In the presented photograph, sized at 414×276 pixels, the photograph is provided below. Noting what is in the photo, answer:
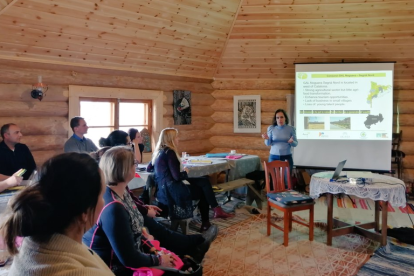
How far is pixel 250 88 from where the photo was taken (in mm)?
7234

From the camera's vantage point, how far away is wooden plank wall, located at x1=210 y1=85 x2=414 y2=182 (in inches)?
259

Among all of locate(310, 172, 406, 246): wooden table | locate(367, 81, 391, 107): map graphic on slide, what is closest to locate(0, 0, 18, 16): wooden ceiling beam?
locate(310, 172, 406, 246): wooden table

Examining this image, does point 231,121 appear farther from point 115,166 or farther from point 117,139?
point 115,166

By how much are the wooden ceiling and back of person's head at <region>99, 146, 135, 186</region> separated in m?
2.63

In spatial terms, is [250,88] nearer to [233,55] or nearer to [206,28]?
[233,55]

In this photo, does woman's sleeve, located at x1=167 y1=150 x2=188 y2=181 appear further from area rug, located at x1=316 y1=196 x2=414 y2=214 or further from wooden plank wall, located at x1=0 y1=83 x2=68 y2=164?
area rug, located at x1=316 y1=196 x2=414 y2=214

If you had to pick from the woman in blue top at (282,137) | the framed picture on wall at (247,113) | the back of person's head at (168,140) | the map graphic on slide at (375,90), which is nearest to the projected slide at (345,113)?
the map graphic on slide at (375,90)

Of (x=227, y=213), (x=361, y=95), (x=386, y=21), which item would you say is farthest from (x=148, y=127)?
(x=386, y=21)

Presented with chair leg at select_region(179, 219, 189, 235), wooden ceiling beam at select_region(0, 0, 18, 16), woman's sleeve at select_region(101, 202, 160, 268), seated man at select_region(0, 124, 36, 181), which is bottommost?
chair leg at select_region(179, 219, 189, 235)

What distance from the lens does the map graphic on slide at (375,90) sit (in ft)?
19.7

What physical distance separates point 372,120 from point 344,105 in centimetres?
51

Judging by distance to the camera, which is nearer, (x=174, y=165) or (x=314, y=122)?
(x=174, y=165)

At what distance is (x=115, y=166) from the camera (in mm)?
2162

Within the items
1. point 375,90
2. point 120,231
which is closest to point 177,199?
point 120,231
